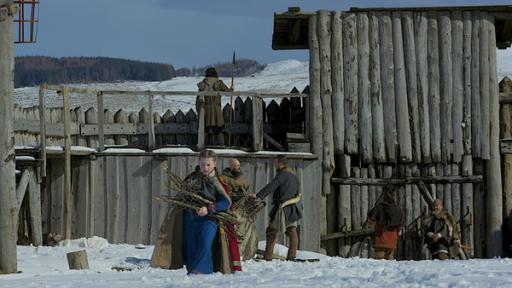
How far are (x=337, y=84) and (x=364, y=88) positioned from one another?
441mm

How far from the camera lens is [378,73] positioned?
2248 cm

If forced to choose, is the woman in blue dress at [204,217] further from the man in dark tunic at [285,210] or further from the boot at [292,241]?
the boot at [292,241]

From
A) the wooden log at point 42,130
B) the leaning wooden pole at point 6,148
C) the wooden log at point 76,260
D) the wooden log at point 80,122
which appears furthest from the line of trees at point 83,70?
the leaning wooden pole at point 6,148

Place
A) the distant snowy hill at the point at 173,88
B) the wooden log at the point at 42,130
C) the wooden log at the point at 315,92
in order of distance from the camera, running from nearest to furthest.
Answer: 1. the wooden log at the point at 42,130
2. the wooden log at the point at 315,92
3. the distant snowy hill at the point at 173,88

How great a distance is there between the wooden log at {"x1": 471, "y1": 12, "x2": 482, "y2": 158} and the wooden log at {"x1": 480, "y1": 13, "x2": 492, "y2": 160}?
0.05 metres

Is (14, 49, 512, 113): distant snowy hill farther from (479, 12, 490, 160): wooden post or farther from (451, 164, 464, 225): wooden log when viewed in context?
(479, 12, 490, 160): wooden post

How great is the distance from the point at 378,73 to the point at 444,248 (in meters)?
3.36

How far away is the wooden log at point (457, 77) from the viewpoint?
22531 mm

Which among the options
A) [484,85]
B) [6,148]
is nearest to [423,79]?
[484,85]

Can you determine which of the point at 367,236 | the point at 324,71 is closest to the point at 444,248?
the point at 367,236

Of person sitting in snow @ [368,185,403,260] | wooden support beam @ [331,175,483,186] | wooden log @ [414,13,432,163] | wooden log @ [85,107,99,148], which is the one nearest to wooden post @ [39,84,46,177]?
wooden log @ [85,107,99,148]

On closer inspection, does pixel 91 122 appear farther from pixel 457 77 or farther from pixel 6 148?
pixel 6 148

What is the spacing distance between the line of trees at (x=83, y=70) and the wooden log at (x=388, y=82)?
68965 millimetres

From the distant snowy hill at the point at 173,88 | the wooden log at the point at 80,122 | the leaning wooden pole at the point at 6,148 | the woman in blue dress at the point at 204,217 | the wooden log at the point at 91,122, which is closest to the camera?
the woman in blue dress at the point at 204,217
